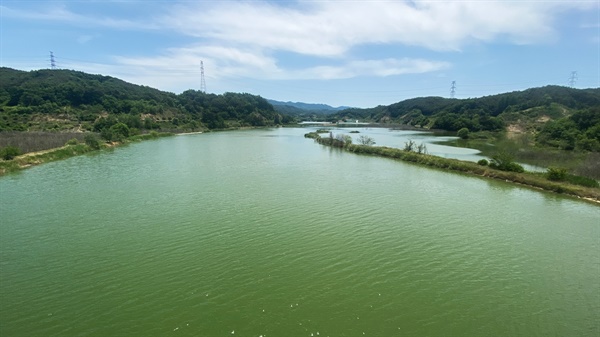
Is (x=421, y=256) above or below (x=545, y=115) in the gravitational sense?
below

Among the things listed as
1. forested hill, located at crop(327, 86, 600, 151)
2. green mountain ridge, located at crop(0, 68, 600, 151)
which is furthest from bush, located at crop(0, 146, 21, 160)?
forested hill, located at crop(327, 86, 600, 151)

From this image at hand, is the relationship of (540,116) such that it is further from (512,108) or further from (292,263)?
(292,263)

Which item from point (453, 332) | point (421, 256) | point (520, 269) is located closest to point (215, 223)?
point (421, 256)

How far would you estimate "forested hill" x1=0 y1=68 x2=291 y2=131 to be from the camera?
72312 millimetres

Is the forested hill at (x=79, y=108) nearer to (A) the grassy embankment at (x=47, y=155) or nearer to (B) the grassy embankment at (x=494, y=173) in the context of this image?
(A) the grassy embankment at (x=47, y=155)

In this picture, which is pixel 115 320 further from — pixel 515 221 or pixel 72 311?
pixel 515 221

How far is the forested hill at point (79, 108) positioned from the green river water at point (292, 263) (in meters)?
59.8

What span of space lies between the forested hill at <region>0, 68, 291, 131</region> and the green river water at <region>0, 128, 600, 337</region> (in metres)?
59.8

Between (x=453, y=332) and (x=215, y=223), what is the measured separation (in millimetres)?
10709

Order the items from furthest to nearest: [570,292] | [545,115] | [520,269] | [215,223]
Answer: [545,115], [215,223], [520,269], [570,292]

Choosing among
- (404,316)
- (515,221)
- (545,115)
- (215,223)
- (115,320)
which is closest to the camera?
(115,320)

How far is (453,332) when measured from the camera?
8055 mm

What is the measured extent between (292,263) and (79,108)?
99.1 m

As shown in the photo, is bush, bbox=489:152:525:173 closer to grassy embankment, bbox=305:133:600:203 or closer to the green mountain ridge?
grassy embankment, bbox=305:133:600:203
